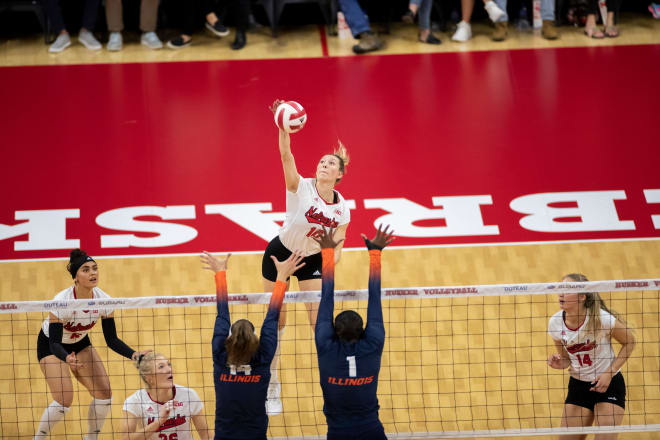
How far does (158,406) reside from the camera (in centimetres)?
708

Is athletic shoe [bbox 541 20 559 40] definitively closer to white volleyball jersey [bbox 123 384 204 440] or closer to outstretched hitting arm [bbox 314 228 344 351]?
outstretched hitting arm [bbox 314 228 344 351]

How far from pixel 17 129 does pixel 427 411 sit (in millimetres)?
7088

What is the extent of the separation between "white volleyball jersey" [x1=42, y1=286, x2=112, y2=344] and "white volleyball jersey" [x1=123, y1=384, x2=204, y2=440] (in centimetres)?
102

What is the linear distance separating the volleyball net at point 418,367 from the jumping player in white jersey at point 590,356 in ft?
2.76

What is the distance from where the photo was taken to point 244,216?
1099 centimetres

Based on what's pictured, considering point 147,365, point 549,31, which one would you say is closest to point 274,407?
point 147,365

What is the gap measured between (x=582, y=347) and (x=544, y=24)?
26.4ft

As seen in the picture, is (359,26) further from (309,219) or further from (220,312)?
(220,312)

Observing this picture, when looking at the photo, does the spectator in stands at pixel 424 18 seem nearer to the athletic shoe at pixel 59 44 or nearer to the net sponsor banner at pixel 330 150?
the net sponsor banner at pixel 330 150

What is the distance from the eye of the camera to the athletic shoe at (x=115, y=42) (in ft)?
45.3

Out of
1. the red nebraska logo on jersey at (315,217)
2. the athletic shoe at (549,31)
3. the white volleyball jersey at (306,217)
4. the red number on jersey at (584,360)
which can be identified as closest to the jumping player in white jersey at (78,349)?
the white volleyball jersey at (306,217)

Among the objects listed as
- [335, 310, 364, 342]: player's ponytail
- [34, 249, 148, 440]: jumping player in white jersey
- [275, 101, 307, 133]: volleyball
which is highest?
[275, 101, 307, 133]: volleyball

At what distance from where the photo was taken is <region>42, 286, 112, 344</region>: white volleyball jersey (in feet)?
25.6

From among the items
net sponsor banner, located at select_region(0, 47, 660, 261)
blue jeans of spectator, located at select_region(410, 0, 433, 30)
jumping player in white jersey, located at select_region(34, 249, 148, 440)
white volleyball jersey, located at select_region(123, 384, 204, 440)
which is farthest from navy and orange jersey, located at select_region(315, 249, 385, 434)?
blue jeans of spectator, located at select_region(410, 0, 433, 30)
